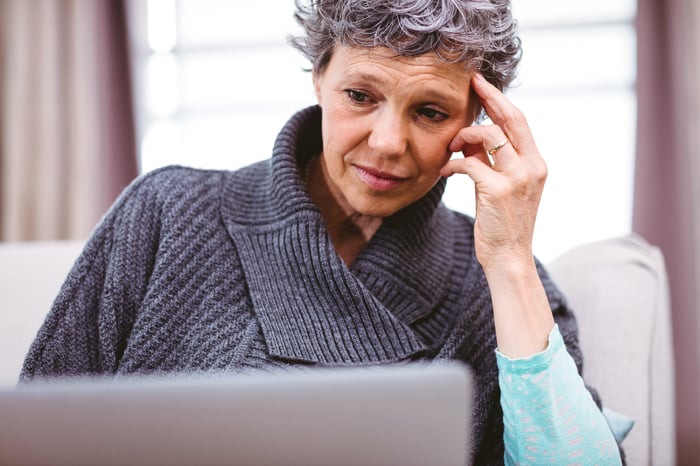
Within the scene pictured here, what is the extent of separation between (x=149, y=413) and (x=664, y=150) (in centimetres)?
242

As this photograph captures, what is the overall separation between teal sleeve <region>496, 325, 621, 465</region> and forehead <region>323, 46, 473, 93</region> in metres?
0.43

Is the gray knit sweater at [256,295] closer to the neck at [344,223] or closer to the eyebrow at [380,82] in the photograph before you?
the neck at [344,223]

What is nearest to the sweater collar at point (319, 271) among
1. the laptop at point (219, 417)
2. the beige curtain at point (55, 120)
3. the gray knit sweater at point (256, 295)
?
the gray knit sweater at point (256, 295)

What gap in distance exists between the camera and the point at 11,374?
1.43 m

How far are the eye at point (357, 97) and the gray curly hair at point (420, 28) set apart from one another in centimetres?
7

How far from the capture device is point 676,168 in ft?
8.04

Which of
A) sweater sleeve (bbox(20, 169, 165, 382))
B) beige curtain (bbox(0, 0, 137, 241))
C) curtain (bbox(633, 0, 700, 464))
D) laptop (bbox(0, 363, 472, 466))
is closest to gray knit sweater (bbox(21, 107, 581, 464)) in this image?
sweater sleeve (bbox(20, 169, 165, 382))

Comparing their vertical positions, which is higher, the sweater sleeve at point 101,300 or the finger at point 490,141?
the finger at point 490,141

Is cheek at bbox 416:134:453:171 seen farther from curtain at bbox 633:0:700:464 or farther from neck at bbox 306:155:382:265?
curtain at bbox 633:0:700:464

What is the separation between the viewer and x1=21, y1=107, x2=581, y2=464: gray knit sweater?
1114 millimetres

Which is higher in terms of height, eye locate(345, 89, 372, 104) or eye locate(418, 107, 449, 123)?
eye locate(345, 89, 372, 104)

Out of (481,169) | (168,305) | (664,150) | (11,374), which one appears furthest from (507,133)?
(664,150)

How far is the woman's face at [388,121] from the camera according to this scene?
3.52ft

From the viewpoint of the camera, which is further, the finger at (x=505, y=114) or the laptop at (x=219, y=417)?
the finger at (x=505, y=114)
